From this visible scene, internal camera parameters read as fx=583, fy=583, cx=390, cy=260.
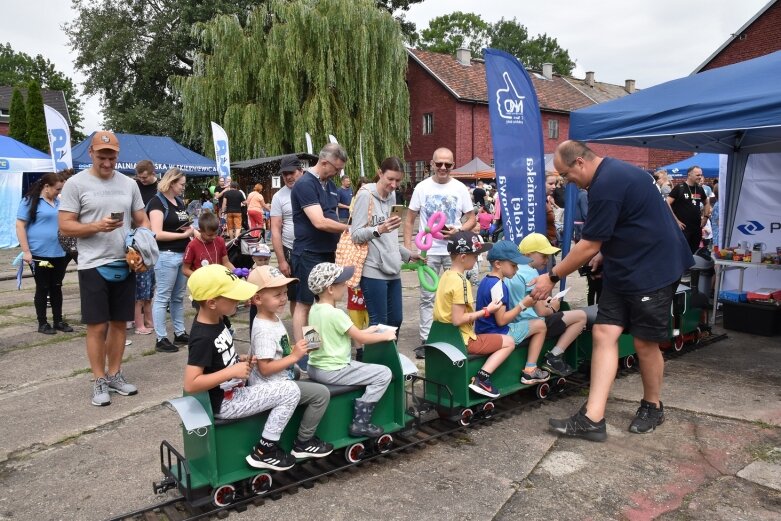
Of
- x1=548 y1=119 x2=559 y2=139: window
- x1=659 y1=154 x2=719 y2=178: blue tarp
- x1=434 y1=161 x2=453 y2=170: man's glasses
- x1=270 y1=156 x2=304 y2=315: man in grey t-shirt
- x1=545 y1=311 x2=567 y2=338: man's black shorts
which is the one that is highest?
x1=548 y1=119 x2=559 y2=139: window

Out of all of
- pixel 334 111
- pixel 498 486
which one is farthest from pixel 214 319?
pixel 334 111

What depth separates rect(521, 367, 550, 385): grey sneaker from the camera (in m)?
4.36

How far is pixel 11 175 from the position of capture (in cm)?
1680

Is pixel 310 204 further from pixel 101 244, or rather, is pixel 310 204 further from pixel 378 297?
pixel 101 244

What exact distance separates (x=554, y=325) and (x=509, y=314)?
0.54m

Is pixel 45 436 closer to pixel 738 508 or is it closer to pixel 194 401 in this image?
pixel 194 401

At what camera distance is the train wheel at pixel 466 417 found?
3.99 meters

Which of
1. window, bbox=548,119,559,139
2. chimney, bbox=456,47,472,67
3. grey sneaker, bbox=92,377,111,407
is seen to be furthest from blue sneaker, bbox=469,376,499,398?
window, bbox=548,119,559,139

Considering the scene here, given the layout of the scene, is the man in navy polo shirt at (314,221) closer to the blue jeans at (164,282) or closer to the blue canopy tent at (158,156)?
the blue jeans at (164,282)

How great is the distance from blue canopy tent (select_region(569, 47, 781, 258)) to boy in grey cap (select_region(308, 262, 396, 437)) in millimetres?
3635

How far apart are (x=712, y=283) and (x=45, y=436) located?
25.0 feet

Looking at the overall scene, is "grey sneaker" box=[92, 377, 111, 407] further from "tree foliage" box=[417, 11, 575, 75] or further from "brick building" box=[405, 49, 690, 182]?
"tree foliage" box=[417, 11, 575, 75]

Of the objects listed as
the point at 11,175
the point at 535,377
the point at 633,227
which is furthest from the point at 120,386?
the point at 11,175

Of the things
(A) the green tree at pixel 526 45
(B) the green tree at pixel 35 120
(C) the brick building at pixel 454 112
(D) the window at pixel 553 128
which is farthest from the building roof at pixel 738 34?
(A) the green tree at pixel 526 45
